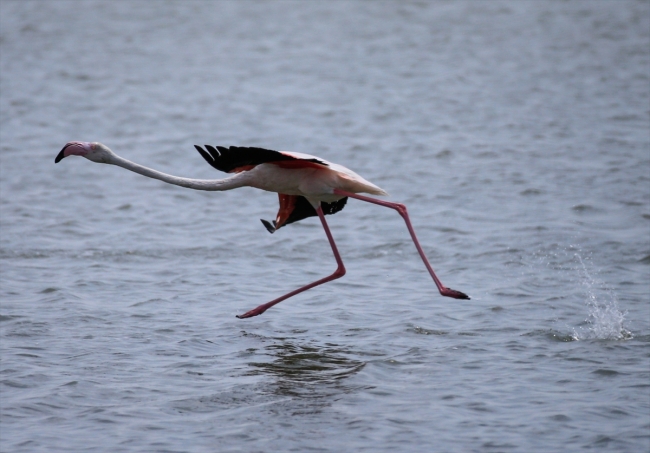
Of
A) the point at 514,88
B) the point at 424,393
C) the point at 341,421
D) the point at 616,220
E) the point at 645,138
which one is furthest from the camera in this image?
the point at 514,88

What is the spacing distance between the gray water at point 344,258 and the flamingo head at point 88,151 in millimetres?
1618

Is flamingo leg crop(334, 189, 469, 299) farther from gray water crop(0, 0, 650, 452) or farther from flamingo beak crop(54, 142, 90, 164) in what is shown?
flamingo beak crop(54, 142, 90, 164)

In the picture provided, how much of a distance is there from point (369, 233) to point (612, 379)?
18.4ft

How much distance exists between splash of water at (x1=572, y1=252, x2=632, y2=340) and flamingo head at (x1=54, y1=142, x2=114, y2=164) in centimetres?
444

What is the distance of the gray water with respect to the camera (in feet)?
23.9

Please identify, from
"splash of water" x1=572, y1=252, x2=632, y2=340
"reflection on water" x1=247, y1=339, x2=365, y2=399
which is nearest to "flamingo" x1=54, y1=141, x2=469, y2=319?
"reflection on water" x1=247, y1=339, x2=365, y2=399

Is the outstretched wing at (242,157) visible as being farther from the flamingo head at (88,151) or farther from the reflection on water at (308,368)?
the reflection on water at (308,368)

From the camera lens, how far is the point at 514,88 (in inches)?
881

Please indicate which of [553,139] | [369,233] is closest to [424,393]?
[369,233]

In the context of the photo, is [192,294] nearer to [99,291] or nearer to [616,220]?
[99,291]

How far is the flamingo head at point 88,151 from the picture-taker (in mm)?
8461

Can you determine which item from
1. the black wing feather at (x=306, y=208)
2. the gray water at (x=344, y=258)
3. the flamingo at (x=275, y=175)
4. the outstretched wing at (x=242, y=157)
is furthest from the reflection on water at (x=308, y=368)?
the outstretched wing at (x=242, y=157)

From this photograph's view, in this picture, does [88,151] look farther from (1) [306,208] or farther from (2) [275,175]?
(1) [306,208]

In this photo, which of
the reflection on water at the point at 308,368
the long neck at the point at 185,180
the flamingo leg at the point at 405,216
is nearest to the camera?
the reflection on water at the point at 308,368
